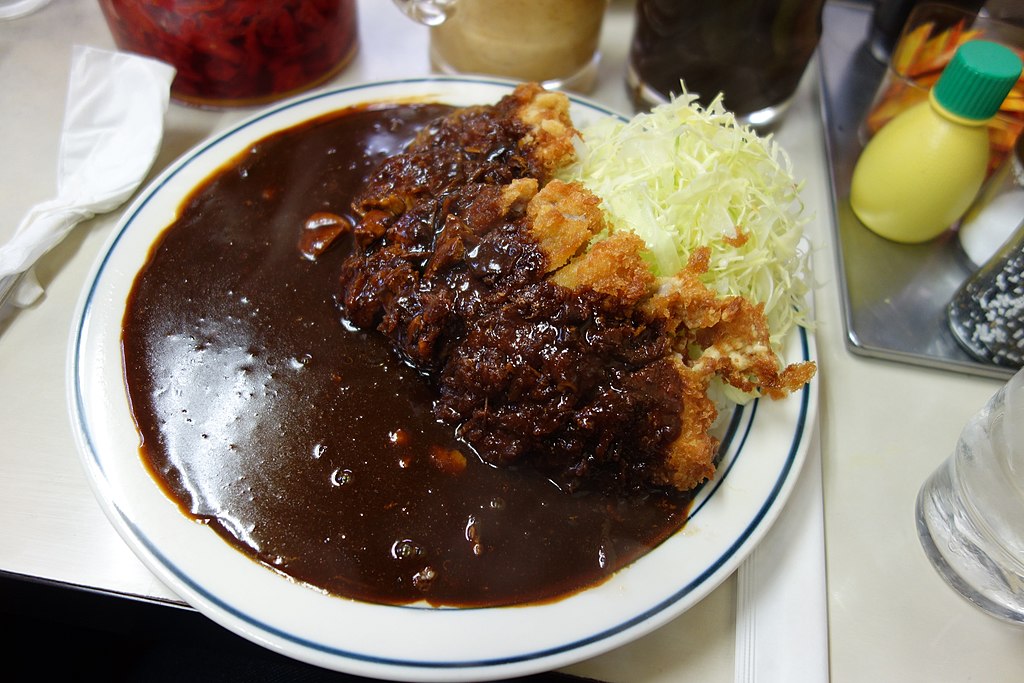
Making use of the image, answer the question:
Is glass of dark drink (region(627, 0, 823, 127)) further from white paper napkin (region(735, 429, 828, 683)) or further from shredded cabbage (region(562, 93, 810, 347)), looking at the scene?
white paper napkin (region(735, 429, 828, 683))

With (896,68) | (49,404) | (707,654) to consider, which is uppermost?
(896,68)

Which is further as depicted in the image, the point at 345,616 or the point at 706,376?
the point at 706,376

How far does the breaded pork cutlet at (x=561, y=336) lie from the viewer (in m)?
1.52

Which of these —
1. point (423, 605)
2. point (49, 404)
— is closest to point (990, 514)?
point (423, 605)

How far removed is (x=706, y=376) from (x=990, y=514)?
2.12ft

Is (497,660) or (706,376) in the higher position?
(706,376)

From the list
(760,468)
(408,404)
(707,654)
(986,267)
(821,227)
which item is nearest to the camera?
(707,654)

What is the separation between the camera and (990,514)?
1.48 m

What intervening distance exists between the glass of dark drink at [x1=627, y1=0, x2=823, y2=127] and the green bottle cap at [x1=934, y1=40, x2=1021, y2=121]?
445mm

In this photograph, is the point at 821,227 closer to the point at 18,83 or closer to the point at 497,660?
the point at 497,660

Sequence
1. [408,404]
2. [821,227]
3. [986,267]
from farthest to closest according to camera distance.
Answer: [821,227], [986,267], [408,404]

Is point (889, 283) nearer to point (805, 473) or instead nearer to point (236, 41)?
point (805, 473)

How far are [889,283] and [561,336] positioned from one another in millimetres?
1227

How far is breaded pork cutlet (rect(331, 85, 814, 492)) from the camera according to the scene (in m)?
1.52
